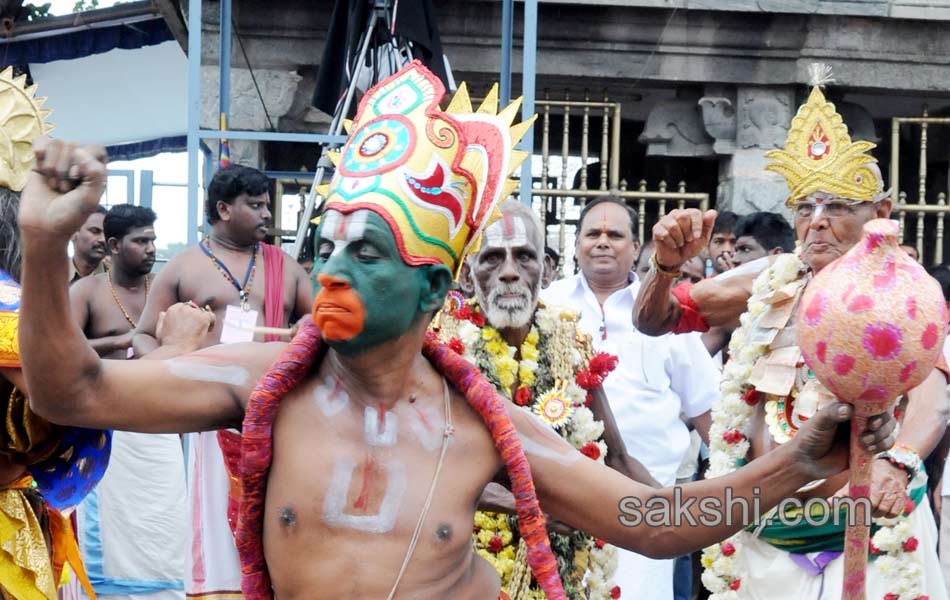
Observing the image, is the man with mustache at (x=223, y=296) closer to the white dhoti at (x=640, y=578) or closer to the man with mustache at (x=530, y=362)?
the man with mustache at (x=530, y=362)

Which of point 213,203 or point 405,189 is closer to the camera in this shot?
point 405,189

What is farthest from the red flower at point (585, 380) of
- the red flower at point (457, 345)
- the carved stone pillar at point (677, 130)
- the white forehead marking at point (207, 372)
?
the carved stone pillar at point (677, 130)

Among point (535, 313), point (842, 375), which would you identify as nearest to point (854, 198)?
point (535, 313)

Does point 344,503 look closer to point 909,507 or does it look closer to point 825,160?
point 909,507

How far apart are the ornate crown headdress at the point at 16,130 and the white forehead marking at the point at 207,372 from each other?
990mm

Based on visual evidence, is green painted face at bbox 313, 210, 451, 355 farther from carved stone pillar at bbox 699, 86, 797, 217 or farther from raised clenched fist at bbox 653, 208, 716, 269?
carved stone pillar at bbox 699, 86, 797, 217

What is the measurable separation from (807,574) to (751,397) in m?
0.68

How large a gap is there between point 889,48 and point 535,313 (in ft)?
16.5

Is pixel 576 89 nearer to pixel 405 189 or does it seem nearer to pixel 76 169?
pixel 405 189

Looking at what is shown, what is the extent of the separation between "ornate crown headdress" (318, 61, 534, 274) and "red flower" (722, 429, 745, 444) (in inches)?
83.7

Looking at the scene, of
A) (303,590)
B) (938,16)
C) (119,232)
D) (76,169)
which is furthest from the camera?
(938,16)

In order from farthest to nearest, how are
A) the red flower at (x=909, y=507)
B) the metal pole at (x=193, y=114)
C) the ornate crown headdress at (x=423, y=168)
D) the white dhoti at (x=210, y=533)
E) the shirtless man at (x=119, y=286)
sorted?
the metal pole at (x=193, y=114) < the shirtless man at (x=119, y=286) < the white dhoti at (x=210, y=533) < the red flower at (x=909, y=507) < the ornate crown headdress at (x=423, y=168)

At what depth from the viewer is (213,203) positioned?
253 inches

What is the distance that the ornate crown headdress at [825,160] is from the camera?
16.3ft
